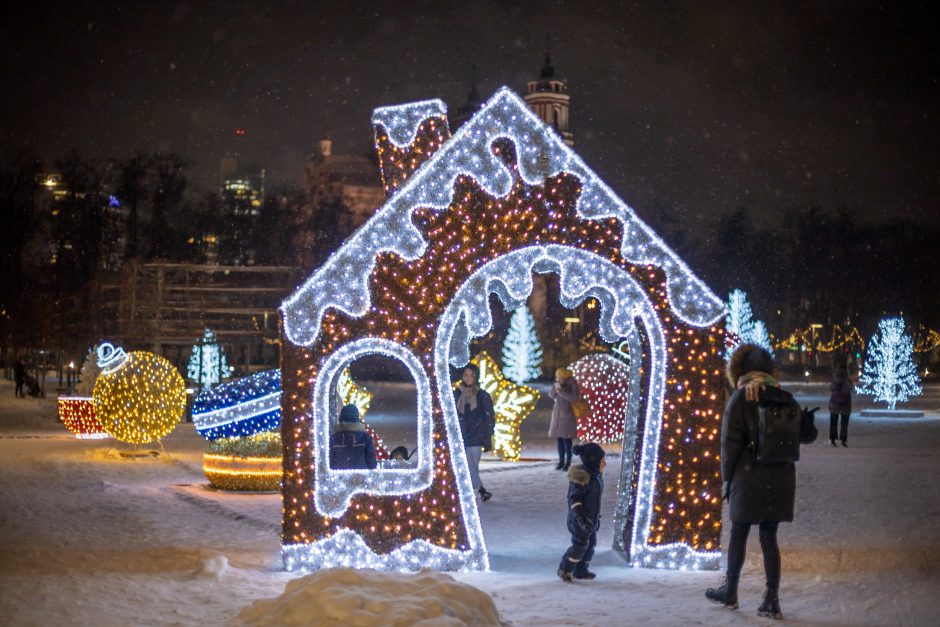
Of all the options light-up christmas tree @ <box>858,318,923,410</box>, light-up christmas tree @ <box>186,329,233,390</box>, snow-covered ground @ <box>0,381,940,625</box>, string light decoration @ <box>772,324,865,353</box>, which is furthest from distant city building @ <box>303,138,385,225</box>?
snow-covered ground @ <box>0,381,940,625</box>

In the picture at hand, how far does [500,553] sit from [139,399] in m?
9.88

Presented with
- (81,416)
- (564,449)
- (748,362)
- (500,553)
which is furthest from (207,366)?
(748,362)

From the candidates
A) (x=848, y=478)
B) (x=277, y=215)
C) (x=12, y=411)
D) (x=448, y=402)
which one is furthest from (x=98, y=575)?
(x=277, y=215)

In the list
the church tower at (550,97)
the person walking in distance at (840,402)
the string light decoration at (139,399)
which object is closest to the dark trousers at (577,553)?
the string light decoration at (139,399)

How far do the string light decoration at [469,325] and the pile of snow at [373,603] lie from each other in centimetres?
189

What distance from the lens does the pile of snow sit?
6.36 metres

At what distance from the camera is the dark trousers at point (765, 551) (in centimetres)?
748

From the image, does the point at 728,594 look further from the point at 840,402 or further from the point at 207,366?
the point at 207,366

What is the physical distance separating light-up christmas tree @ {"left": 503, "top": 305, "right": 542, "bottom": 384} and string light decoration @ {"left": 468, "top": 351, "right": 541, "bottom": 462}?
31.2 metres

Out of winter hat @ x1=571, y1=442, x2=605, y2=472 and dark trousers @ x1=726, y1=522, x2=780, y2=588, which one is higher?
winter hat @ x1=571, y1=442, x2=605, y2=472

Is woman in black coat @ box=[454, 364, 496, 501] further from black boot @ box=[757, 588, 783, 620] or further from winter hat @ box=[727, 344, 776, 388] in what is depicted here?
black boot @ box=[757, 588, 783, 620]

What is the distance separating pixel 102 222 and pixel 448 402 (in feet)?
126

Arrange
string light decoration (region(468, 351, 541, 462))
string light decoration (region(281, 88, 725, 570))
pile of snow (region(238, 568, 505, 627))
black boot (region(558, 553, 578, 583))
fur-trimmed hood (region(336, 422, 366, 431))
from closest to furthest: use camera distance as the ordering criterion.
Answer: pile of snow (region(238, 568, 505, 627)) → black boot (region(558, 553, 578, 583)) → string light decoration (region(281, 88, 725, 570)) → fur-trimmed hood (region(336, 422, 366, 431)) → string light decoration (region(468, 351, 541, 462))

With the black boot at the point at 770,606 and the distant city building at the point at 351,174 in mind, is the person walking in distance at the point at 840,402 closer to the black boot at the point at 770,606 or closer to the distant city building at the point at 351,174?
the black boot at the point at 770,606
